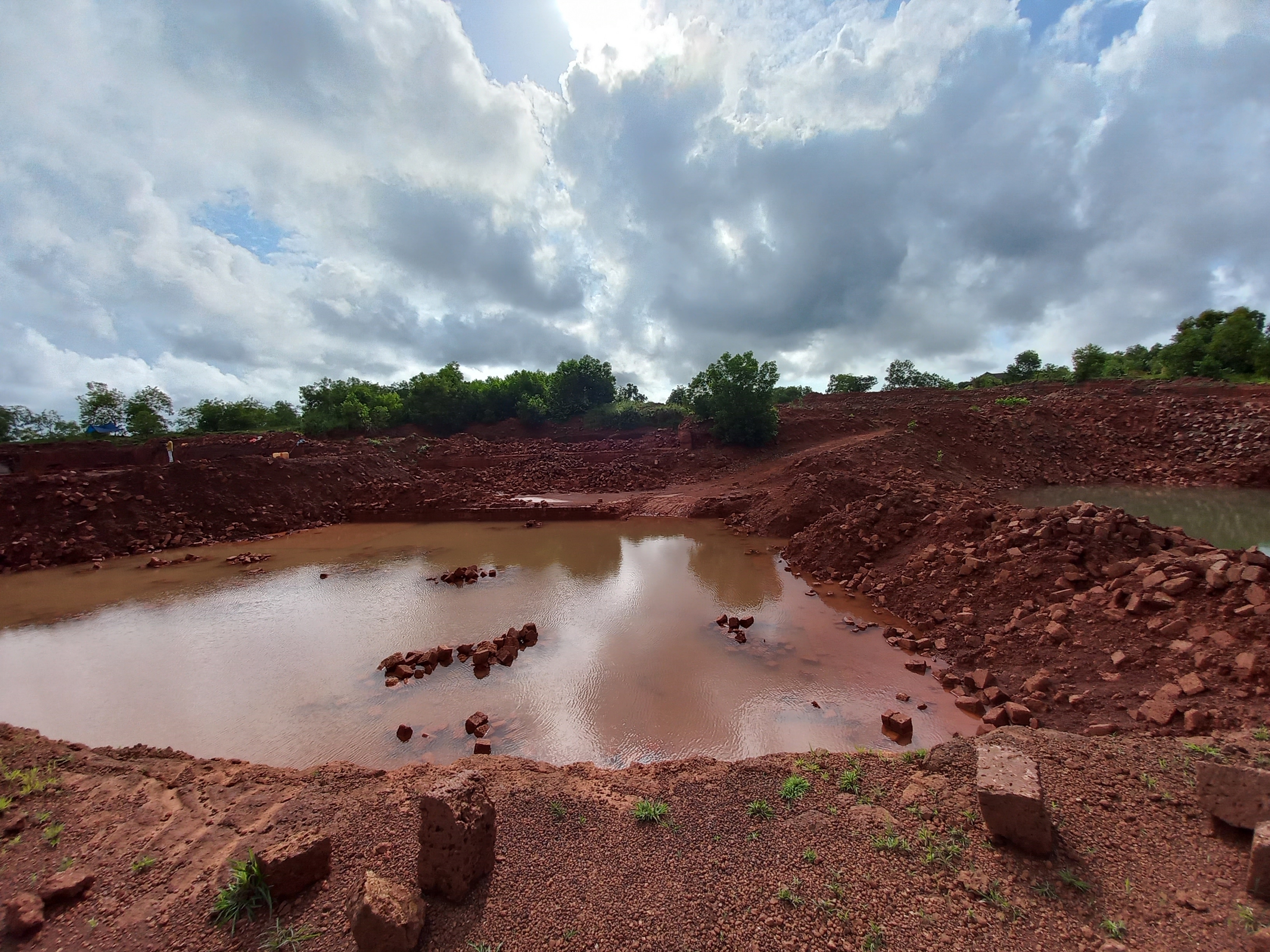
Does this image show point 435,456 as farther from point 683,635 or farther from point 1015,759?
point 1015,759

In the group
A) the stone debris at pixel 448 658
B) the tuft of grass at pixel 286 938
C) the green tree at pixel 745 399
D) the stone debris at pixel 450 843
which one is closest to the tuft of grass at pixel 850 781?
the stone debris at pixel 450 843

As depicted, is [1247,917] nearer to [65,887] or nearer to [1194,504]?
[65,887]

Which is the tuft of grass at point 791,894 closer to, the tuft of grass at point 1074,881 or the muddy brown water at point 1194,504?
the tuft of grass at point 1074,881

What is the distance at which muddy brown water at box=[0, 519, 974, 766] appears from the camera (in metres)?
5.75

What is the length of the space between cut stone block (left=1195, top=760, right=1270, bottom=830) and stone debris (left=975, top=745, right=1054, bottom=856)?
3.06 ft

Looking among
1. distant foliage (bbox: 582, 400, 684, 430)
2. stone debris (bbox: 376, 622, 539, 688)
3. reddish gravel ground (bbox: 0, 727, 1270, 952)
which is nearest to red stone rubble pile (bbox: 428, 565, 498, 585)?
stone debris (bbox: 376, 622, 539, 688)

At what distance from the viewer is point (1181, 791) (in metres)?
3.47

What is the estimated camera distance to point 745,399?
81.0ft

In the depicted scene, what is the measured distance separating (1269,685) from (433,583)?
12.5m

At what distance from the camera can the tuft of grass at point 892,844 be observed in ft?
10.5

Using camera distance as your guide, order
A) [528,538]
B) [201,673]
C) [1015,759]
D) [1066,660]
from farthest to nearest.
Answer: [528,538]
[201,673]
[1066,660]
[1015,759]

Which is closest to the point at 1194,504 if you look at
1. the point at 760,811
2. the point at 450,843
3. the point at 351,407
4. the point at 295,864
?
the point at 760,811

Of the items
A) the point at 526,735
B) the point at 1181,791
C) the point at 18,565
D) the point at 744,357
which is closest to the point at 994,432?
the point at 744,357

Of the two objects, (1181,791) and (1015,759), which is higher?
(1015,759)
